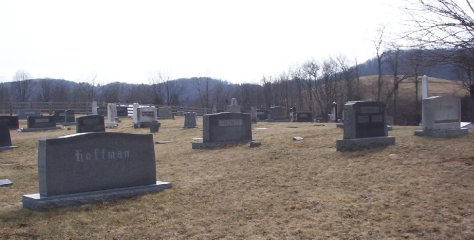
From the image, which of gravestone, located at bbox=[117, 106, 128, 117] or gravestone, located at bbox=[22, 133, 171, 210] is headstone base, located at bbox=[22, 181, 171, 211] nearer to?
gravestone, located at bbox=[22, 133, 171, 210]

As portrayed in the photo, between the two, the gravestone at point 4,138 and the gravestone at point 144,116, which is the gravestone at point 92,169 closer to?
the gravestone at point 4,138

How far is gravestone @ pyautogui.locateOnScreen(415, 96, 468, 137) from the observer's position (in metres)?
14.2

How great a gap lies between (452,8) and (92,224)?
536cm

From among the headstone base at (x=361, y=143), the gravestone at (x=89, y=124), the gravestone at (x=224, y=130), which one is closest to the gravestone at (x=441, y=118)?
the headstone base at (x=361, y=143)

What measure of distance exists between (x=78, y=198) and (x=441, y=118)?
11128mm

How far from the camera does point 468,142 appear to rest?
12.4 metres

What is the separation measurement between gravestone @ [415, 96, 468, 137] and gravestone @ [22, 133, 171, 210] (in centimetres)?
868

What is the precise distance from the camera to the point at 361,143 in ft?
41.7

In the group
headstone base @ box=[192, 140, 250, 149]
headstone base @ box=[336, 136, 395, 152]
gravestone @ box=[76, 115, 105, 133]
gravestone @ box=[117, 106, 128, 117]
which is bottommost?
headstone base @ box=[192, 140, 250, 149]

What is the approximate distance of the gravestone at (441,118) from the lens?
14.2 meters

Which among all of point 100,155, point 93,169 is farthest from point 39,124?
point 93,169

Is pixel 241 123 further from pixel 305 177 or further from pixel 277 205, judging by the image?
pixel 277 205

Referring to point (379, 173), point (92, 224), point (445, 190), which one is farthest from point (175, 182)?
point (445, 190)

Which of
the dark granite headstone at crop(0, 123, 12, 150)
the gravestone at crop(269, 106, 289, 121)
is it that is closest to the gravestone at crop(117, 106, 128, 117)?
the gravestone at crop(269, 106, 289, 121)
